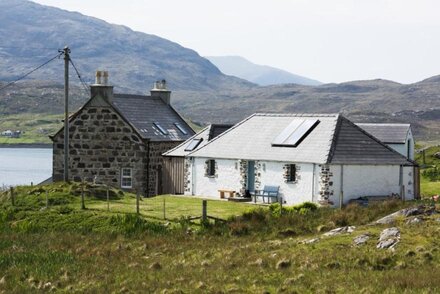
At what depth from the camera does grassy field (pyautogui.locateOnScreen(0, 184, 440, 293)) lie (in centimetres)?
2064

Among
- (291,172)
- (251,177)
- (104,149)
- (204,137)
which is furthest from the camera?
(204,137)

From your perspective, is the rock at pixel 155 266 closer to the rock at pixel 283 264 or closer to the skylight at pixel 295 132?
the rock at pixel 283 264

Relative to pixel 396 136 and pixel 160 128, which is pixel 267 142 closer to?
pixel 160 128

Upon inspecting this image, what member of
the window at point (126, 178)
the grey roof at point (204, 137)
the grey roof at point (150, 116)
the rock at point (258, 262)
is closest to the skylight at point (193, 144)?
the grey roof at point (204, 137)

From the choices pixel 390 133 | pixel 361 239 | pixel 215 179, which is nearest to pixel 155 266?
pixel 361 239

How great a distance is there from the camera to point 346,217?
32594mm

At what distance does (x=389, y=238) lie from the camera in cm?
2562

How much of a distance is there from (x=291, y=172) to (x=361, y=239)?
20554 mm

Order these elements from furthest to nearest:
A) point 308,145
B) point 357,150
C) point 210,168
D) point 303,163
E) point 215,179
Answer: point 210,168
point 215,179
point 308,145
point 357,150
point 303,163

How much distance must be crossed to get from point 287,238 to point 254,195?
1739 centimetres

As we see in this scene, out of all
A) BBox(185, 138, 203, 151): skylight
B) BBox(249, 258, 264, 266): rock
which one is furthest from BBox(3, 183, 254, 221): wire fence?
BBox(249, 258, 264, 266): rock

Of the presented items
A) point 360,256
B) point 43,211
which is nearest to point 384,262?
point 360,256

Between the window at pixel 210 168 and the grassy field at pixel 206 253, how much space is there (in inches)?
435

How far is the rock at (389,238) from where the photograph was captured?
986 inches
